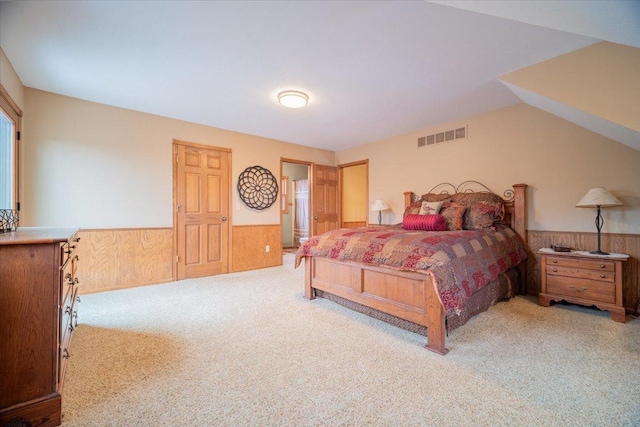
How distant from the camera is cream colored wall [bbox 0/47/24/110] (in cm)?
233

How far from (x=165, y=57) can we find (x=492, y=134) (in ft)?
12.9

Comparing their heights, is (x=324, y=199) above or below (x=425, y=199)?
above

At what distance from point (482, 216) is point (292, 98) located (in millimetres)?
2647

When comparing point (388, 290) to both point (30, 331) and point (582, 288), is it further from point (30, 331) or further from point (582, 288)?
point (30, 331)

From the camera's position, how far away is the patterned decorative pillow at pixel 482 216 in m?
3.12

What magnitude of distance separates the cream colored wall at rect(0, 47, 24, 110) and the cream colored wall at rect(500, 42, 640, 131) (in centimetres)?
475

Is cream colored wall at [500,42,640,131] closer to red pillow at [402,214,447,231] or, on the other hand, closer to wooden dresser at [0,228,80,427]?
red pillow at [402,214,447,231]

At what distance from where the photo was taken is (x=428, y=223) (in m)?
3.22

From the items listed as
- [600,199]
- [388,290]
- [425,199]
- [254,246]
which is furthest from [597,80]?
[254,246]

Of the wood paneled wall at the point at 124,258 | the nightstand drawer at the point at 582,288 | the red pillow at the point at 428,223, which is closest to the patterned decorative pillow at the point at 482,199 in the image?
the red pillow at the point at 428,223

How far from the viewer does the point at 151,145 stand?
3.75 metres

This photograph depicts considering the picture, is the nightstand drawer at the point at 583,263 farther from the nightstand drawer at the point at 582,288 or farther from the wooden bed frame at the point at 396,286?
the wooden bed frame at the point at 396,286

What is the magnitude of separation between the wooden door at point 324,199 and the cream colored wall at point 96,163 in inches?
86.5

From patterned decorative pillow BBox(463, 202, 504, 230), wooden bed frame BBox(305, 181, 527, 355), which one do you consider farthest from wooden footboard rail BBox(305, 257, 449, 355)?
patterned decorative pillow BBox(463, 202, 504, 230)
